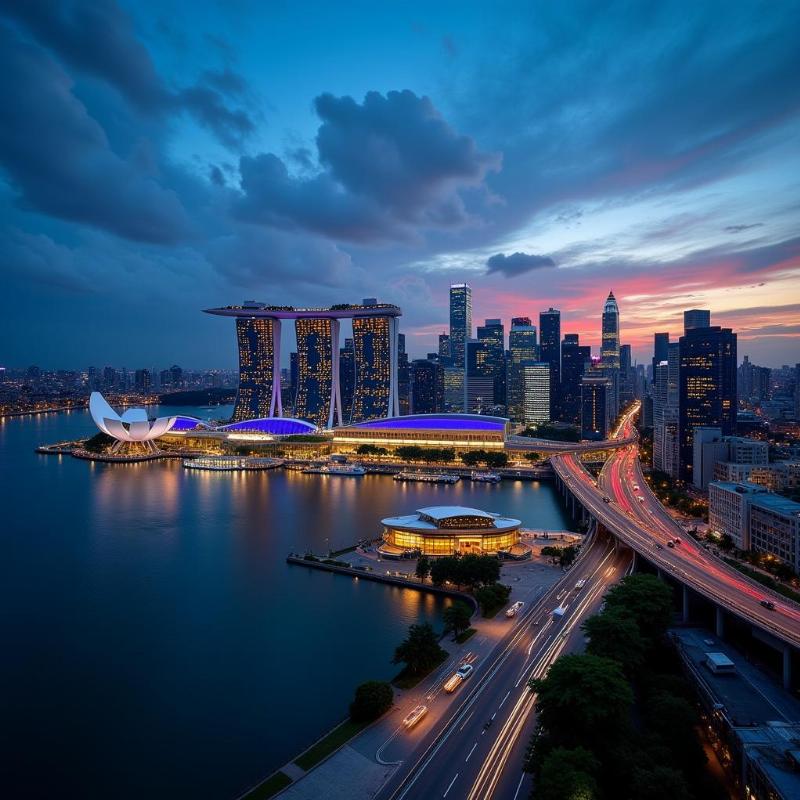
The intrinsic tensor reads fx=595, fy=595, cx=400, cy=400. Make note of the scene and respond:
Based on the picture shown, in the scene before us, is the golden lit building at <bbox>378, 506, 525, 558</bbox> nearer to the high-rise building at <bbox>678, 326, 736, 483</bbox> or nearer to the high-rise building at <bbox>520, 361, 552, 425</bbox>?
the high-rise building at <bbox>678, 326, 736, 483</bbox>

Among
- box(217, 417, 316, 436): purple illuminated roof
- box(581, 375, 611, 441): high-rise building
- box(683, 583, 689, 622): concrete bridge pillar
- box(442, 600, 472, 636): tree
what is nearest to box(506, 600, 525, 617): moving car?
box(442, 600, 472, 636): tree

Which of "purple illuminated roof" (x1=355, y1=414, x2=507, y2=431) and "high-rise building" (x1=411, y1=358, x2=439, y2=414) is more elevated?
"high-rise building" (x1=411, y1=358, x2=439, y2=414)

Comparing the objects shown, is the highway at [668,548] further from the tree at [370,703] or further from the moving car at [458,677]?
the tree at [370,703]

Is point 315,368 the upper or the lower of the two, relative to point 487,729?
upper

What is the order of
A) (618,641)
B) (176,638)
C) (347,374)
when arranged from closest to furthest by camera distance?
(618,641)
(176,638)
(347,374)

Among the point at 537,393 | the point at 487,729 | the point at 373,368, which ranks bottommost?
the point at 487,729

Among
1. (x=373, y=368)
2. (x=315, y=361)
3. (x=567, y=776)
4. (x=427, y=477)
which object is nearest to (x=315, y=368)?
(x=315, y=361)

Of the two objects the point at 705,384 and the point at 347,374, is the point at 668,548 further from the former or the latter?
the point at 347,374
